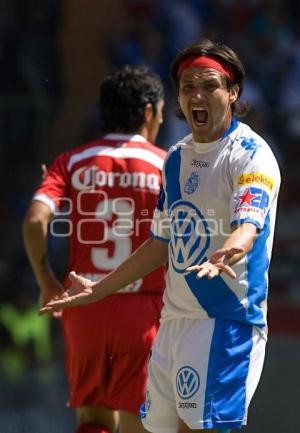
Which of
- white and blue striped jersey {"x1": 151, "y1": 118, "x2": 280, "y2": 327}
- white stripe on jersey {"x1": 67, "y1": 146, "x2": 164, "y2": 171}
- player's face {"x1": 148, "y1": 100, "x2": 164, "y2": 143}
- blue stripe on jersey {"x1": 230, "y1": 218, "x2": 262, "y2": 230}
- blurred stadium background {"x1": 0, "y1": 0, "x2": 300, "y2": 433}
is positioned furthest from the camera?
blurred stadium background {"x1": 0, "y1": 0, "x2": 300, "y2": 433}

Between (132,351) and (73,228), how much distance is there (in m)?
0.64

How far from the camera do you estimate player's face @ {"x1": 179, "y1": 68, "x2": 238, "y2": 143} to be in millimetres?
4133

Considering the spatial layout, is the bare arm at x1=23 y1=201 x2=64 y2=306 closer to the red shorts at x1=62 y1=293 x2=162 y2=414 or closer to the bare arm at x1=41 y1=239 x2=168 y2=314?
the red shorts at x1=62 y1=293 x2=162 y2=414

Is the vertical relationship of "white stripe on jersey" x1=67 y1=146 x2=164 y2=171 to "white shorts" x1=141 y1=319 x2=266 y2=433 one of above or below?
above

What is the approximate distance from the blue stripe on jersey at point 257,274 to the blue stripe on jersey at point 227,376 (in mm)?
79

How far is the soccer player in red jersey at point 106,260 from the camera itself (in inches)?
208

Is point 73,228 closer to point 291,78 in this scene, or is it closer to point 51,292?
point 51,292

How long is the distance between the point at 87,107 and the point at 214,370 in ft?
22.6

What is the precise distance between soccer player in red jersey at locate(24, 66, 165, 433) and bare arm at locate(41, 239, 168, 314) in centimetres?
90

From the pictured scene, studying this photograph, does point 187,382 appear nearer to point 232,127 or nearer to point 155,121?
point 232,127

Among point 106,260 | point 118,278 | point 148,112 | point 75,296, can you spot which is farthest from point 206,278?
point 148,112

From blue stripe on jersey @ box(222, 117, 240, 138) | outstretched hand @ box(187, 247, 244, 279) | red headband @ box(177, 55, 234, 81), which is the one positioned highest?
red headband @ box(177, 55, 234, 81)

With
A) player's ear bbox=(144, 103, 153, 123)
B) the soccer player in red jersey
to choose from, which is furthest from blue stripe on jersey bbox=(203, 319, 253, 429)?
player's ear bbox=(144, 103, 153, 123)

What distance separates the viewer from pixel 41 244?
5340mm
